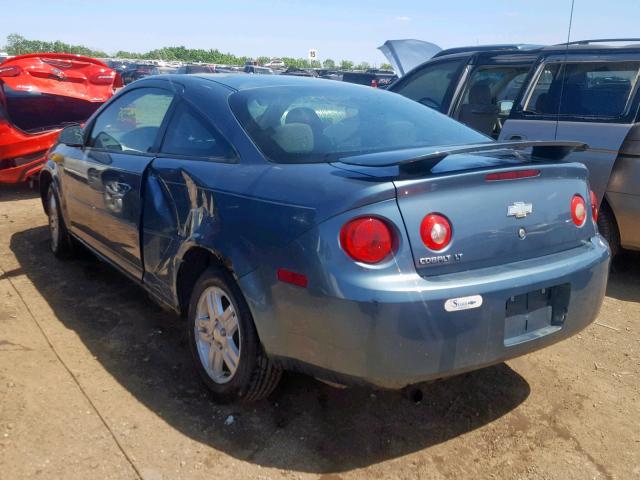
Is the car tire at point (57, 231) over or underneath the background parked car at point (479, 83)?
underneath

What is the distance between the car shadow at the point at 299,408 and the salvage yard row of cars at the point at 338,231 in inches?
6.4

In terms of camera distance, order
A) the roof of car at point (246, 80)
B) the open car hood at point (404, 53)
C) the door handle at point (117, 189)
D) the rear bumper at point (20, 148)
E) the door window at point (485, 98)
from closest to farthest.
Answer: the roof of car at point (246, 80)
the door handle at point (117, 189)
the door window at point (485, 98)
the rear bumper at point (20, 148)
the open car hood at point (404, 53)

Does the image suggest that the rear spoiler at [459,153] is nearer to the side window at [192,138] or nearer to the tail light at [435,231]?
the tail light at [435,231]

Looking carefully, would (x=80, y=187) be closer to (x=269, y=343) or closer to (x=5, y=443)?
(x=5, y=443)

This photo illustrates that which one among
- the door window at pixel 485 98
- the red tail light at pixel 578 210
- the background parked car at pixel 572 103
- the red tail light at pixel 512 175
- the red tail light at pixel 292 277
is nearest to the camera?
the red tail light at pixel 292 277

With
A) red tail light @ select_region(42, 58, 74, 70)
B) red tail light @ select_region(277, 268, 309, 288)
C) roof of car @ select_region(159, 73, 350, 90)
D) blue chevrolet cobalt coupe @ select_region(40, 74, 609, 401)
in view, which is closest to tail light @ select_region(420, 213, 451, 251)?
blue chevrolet cobalt coupe @ select_region(40, 74, 609, 401)

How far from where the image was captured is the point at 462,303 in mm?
2328

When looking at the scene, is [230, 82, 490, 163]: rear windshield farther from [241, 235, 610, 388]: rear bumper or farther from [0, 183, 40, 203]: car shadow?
[0, 183, 40, 203]: car shadow

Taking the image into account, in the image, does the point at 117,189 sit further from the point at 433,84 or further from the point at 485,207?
the point at 433,84

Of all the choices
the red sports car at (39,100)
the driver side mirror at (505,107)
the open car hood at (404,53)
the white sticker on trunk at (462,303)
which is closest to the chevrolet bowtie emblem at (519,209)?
the white sticker on trunk at (462,303)

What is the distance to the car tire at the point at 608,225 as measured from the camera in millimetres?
4590

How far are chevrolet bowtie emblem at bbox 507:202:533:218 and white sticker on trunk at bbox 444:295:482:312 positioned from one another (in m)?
0.40

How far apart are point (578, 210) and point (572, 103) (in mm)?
2434

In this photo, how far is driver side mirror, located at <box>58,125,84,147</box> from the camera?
448 centimetres
